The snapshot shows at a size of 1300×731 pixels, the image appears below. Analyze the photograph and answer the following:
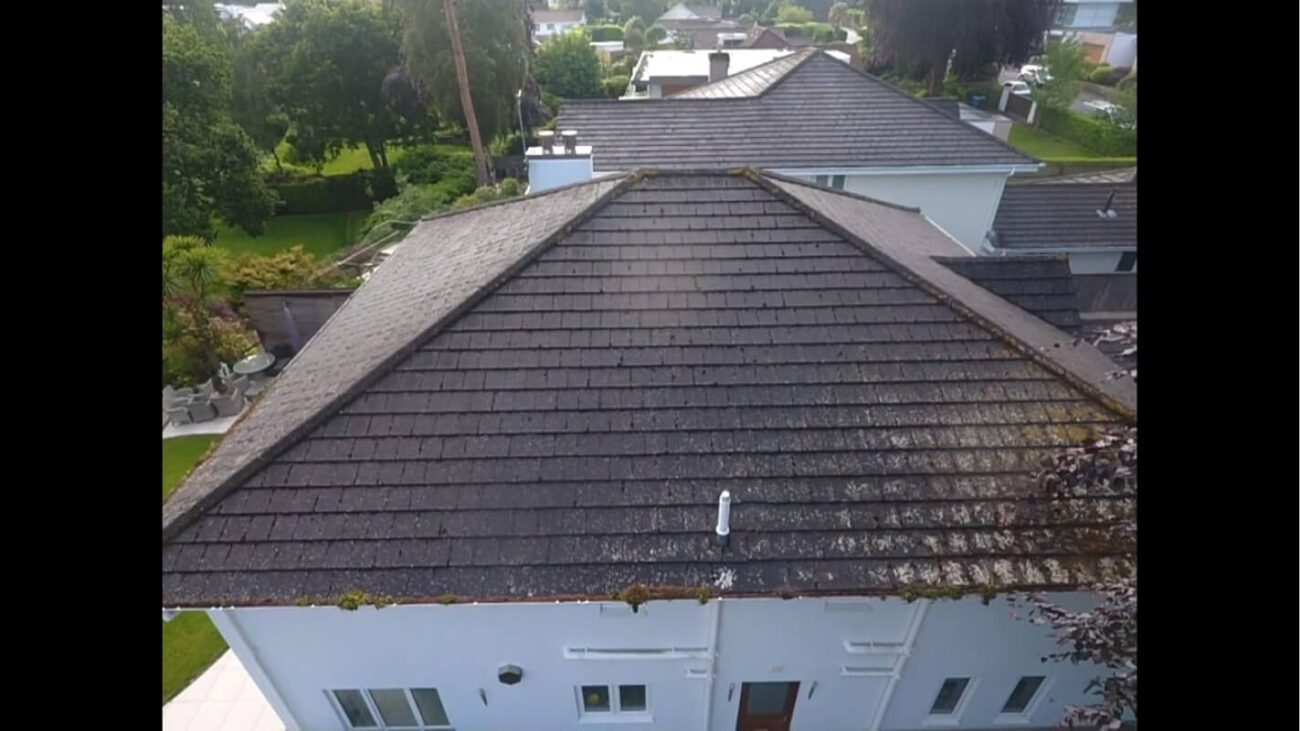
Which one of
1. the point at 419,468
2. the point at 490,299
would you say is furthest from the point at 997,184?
the point at 419,468

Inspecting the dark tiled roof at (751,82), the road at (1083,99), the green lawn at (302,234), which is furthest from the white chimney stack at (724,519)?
the road at (1083,99)

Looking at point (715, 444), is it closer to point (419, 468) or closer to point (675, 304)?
point (675, 304)

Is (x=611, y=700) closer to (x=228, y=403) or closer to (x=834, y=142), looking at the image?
(x=228, y=403)

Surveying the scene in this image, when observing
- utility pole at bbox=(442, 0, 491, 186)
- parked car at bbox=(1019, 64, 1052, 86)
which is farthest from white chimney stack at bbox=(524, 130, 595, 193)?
parked car at bbox=(1019, 64, 1052, 86)

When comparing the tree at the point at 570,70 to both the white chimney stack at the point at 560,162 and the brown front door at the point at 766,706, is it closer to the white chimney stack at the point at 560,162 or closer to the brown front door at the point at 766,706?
the white chimney stack at the point at 560,162

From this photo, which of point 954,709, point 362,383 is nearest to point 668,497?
point 362,383
